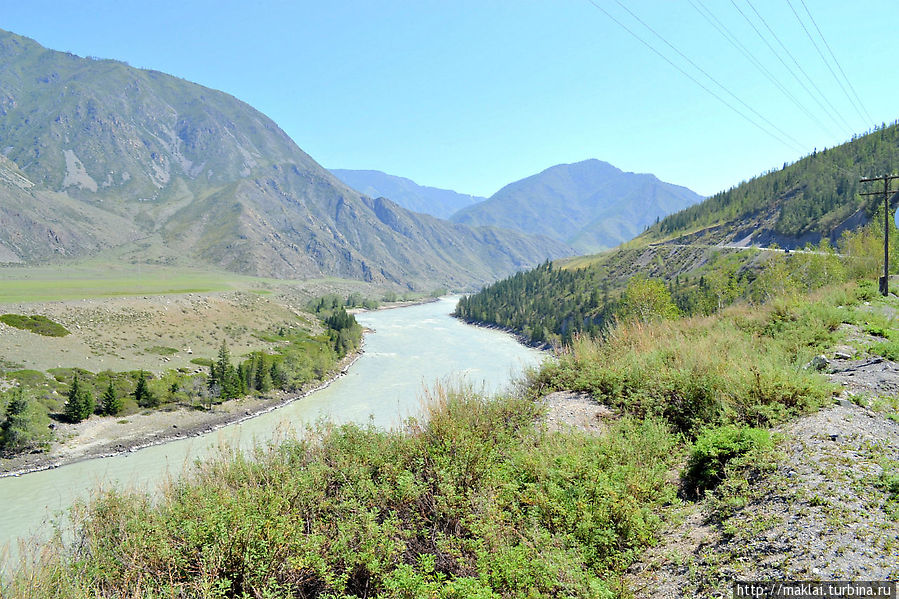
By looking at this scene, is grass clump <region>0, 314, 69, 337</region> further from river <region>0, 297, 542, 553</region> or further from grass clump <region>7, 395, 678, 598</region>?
grass clump <region>7, 395, 678, 598</region>

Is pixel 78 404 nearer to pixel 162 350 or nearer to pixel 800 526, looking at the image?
pixel 162 350

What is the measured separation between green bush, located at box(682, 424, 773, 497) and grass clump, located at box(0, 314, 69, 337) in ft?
193

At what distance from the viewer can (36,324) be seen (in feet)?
149

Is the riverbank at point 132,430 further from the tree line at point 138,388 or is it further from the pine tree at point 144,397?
the pine tree at point 144,397

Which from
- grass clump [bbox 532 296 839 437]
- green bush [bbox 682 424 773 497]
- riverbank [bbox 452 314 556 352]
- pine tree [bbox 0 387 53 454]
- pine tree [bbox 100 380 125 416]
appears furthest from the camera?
riverbank [bbox 452 314 556 352]

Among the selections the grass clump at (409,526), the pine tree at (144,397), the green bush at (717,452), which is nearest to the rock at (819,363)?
the green bush at (717,452)

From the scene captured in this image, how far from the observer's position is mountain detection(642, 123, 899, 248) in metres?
67.5

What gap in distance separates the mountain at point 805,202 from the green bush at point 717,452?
68.9 meters

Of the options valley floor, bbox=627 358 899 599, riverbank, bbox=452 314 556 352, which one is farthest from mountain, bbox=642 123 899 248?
valley floor, bbox=627 358 899 599

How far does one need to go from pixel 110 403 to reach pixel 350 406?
66.2 feet

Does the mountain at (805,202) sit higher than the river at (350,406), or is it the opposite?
the mountain at (805,202)

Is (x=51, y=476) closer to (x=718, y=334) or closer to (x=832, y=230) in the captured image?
(x=718, y=334)

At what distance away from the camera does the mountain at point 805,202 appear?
6750 cm

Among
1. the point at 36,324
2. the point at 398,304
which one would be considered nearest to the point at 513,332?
the point at 398,304
